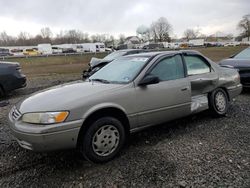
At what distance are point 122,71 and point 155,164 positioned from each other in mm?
1718

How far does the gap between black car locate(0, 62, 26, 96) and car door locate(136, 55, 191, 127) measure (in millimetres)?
5982

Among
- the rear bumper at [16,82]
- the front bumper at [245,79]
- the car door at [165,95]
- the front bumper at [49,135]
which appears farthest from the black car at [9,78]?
the front bumper at [245,79]

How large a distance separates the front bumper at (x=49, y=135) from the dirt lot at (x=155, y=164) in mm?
393

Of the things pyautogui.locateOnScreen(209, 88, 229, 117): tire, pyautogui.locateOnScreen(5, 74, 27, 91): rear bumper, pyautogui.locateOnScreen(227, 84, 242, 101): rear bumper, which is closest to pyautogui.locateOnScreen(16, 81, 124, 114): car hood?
pyautogui.locateOnScreen(209, 88, 229, 117): tire

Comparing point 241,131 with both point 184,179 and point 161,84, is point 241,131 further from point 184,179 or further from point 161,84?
point 184,179

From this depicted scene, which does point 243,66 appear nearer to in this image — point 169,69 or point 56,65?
point 169,69

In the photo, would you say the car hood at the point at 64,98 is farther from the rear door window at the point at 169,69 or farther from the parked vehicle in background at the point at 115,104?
the rear door window at the point at 169,69

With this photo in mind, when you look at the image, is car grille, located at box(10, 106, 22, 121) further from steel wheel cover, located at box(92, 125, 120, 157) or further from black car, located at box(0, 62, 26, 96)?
black car, located at box(0, 62, 26, 96)

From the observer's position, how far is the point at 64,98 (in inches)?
143

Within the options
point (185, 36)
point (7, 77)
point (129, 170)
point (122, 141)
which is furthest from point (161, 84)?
point (185, 36)

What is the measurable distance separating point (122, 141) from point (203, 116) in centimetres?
248

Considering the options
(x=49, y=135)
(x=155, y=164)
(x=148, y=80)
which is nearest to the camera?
(x=49, y=135)

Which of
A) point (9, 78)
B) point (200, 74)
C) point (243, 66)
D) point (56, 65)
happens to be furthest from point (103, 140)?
point (56, 65)

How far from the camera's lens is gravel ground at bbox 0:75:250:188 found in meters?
3.24
